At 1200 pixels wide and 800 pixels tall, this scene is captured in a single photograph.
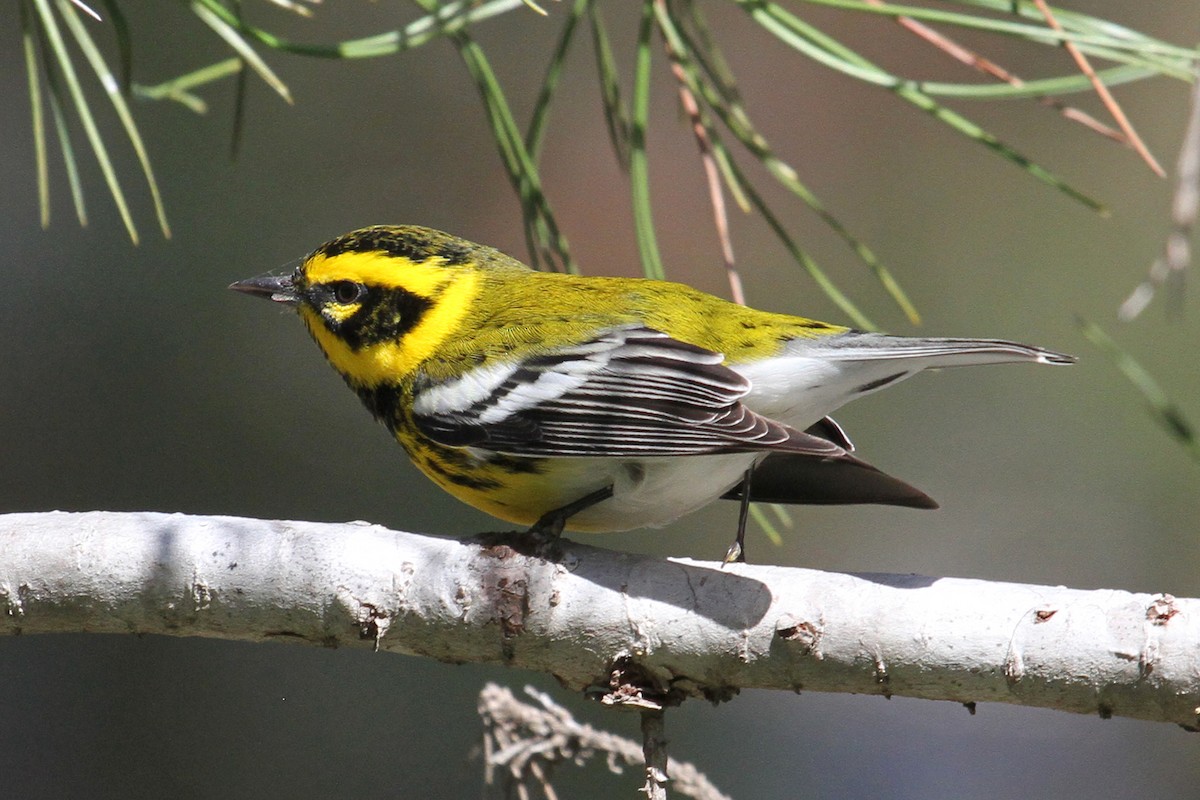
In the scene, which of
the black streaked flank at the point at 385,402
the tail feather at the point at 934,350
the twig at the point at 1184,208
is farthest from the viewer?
the black streaked flank at the point at 385,402

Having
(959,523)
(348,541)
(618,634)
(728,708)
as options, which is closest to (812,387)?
(618,634)

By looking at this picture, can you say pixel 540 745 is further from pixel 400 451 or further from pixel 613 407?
pixel 400 451

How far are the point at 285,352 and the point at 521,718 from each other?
2900 millimetres

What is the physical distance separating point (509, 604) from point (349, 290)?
96cm

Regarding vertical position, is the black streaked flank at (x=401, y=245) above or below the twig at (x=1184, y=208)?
above

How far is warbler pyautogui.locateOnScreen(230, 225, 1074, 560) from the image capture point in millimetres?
1985

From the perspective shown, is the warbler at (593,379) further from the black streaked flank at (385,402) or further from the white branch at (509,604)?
the white branch at (509,604)

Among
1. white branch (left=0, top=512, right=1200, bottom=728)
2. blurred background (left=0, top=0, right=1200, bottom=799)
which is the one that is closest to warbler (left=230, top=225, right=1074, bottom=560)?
white branch (left=0, top=512, right=1200, bottom=728)

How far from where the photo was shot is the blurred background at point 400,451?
393 cm

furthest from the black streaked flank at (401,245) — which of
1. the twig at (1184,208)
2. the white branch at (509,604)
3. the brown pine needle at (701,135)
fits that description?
the twig at (1184,208)

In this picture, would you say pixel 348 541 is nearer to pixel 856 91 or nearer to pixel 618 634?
pixel 618 634

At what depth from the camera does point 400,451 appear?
A: 4328 mm

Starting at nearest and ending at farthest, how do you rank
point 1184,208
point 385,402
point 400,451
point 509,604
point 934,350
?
point 1184,208 < point 509,604 < point 934,350 < point 385,402 < point 400,451

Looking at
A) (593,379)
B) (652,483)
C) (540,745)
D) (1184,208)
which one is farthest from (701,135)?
(540,745)
